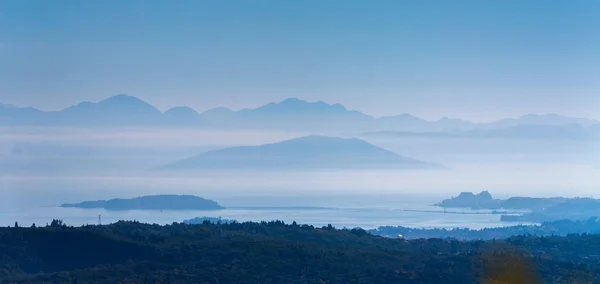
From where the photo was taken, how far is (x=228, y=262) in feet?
253

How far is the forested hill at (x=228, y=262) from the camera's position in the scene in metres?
72.4

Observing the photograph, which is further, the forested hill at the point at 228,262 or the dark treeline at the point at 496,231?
the dark treeline at the point at 496,231

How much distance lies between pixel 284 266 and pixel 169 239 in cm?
1335

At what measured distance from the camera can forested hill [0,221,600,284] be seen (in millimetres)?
72375

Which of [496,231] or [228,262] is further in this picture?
[496,231]

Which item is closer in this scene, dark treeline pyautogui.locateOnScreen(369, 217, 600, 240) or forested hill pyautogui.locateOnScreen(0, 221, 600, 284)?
forested hill pyautogui.locateOnScreen(0, 221, 600, 284)

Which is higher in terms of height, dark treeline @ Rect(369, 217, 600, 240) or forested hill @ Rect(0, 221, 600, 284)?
dark treeline @ Rect(369, 217, 600, 240)

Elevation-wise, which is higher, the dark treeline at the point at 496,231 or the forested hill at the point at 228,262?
the dark treeline at the point at 496,231

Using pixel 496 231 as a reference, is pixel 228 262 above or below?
below

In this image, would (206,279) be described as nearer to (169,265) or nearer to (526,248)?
(169,265)

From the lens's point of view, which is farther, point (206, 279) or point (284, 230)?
point (284, 230)

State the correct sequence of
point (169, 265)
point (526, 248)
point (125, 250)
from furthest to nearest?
point (526, 248), point (125, 250), point (169, 265)

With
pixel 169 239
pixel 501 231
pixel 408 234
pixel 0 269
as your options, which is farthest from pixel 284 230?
pixel 501 231

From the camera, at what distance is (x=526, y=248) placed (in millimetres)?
101250
